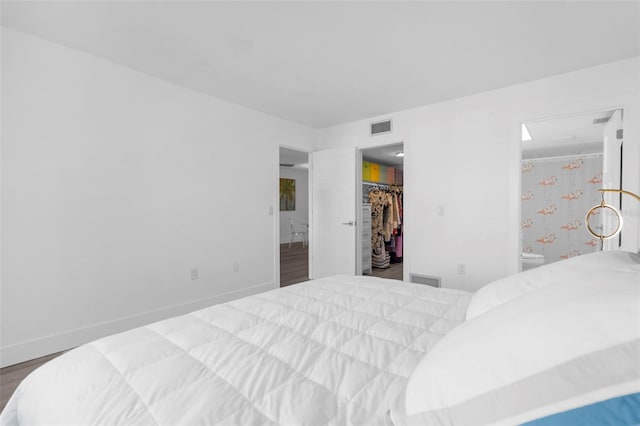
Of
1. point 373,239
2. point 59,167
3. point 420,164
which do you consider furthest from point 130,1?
point 373,239

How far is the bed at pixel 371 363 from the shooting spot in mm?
436

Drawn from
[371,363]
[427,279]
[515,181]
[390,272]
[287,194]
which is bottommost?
[390,272]

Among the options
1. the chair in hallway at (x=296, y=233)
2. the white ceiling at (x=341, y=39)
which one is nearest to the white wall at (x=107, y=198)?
the white ceiling at (x=341, y=39)

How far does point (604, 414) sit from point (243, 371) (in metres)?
0.76

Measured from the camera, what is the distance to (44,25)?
203 centimetres

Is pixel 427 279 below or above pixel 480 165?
below

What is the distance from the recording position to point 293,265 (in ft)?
18.3

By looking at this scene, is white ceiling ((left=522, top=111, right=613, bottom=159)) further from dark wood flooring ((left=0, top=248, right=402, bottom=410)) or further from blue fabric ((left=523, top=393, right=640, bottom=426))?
blue fabric ((left=523, top=393, right=640, bottom=426))

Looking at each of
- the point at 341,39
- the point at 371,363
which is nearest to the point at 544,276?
the point at 371,363

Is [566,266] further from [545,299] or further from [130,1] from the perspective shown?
[130,1]

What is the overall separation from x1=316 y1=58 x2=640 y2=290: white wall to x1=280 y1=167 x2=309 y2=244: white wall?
16.9ft

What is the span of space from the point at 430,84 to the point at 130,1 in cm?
256

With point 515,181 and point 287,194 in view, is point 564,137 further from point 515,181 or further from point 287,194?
point 287,194

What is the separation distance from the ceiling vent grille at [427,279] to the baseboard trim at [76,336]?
2.45m
